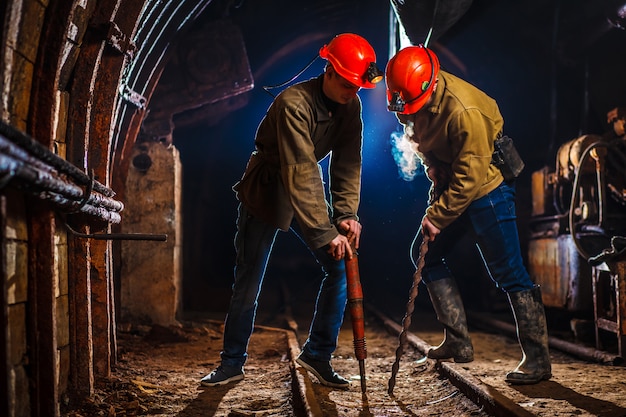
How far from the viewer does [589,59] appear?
7.03 m

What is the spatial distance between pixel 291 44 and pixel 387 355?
5826 mm

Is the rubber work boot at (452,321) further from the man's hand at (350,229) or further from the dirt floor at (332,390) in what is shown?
the man's hand at (350,229)

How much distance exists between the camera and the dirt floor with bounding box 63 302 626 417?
3.20 m

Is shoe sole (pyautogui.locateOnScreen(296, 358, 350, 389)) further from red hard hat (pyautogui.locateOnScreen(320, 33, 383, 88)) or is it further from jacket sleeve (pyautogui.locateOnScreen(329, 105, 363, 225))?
red hard hat (pyautogui.locateOnScreen(320, 33, 383, 88))

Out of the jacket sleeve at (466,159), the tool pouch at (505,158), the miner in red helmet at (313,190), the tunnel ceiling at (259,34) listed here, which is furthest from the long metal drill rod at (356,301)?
the tunnel ceiling at (259,34)

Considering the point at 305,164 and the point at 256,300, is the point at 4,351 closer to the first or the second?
the point at 305,164

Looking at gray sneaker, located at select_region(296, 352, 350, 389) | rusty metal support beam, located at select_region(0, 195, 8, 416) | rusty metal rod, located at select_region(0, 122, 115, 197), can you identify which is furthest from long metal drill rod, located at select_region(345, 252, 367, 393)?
rusty metal support beam, located at select_region(0, 195, 8, 416)

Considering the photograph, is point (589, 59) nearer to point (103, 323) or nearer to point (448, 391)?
point (448, 391)

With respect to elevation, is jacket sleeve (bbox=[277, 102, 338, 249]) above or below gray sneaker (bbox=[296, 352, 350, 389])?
above

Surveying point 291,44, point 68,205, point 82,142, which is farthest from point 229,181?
point 68,205

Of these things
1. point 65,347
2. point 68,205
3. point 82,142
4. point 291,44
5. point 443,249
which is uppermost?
point 291,44

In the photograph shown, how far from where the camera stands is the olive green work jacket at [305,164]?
3.36m

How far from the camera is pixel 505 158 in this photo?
3.88m

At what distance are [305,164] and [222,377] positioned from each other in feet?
4.91
